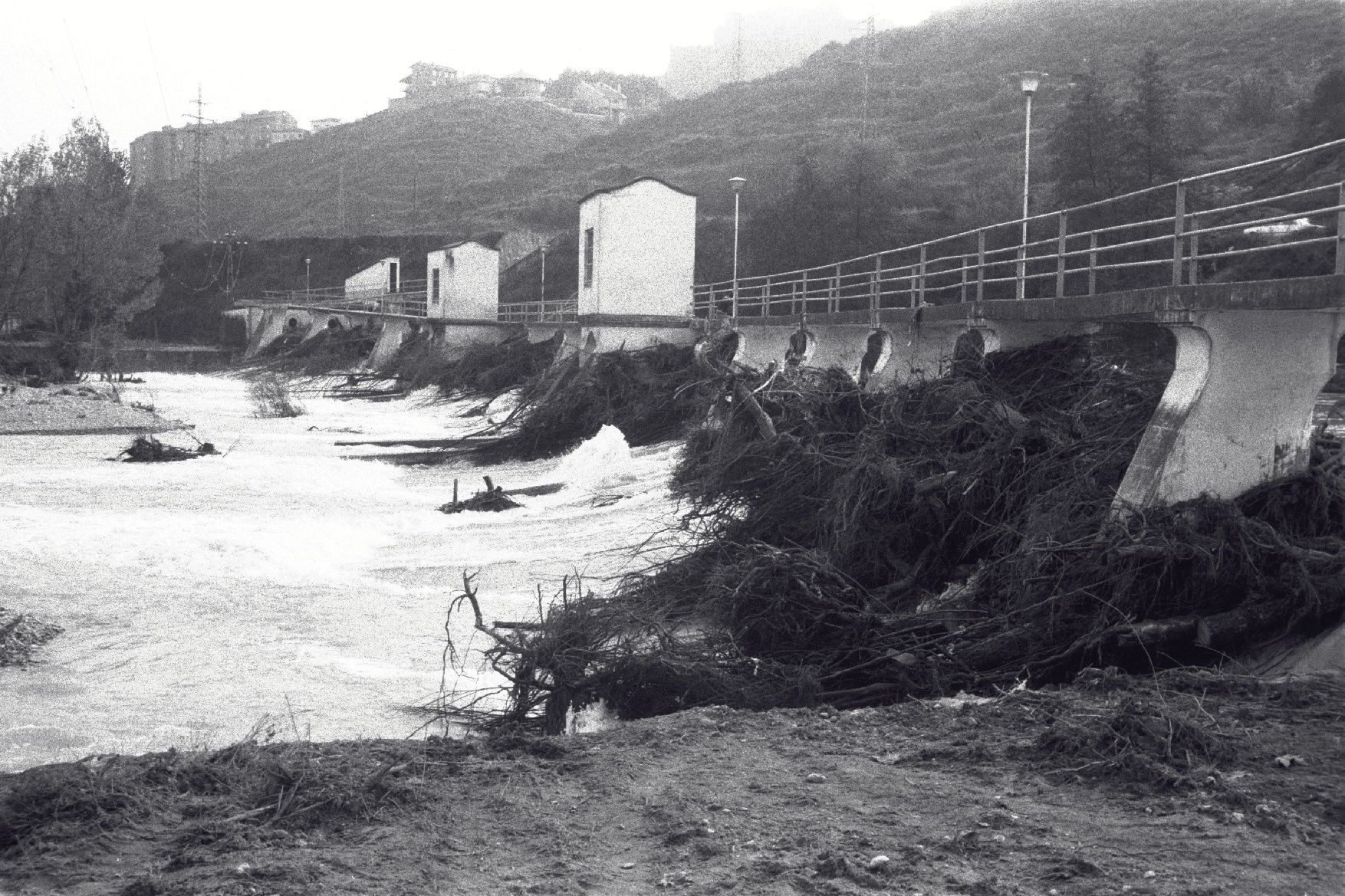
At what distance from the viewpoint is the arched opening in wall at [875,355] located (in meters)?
18.5

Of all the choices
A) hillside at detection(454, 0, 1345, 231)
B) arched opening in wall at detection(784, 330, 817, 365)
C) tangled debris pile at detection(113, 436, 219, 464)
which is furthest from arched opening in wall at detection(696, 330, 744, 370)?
hillside at detection(454, 0, 1345, 231)

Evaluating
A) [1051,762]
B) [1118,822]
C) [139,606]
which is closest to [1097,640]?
[1051,762]

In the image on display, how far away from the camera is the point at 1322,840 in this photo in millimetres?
4949

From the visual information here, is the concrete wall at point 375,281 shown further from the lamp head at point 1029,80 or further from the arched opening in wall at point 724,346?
the lamp head at point 1029,80

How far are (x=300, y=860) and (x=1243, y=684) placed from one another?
15.9 ft

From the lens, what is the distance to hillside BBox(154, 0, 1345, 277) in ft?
182

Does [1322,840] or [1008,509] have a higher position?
[1008,509]

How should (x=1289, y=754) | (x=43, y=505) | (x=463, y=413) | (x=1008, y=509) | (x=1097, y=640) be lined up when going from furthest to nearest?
(x=463, y=413)
(x=43, y=505)
(x=1008, y=509)
(x=1097, y=640)
(x=1289, y=754)

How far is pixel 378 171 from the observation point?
369 ft

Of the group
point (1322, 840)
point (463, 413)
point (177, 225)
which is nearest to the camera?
point (1322, 840)

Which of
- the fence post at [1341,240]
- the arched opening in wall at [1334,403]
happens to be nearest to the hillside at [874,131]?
the arched opening in wall at [1334,403]

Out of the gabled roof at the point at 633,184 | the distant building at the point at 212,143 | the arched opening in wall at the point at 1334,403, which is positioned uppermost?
the distant building at the point at 212,143

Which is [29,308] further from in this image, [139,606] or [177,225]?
[177,225]

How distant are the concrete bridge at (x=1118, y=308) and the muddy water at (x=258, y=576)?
4.08 metres
